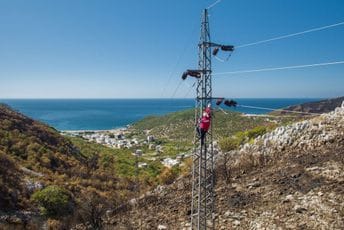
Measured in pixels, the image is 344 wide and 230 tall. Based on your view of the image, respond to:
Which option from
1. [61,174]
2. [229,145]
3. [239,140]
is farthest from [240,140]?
[61,174]

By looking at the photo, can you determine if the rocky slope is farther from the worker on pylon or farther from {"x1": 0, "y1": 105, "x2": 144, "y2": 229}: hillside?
the worker on pylon

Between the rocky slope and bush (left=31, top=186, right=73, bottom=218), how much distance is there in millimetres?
4032

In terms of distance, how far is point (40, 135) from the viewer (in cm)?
4441

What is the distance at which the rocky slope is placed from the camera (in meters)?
14.3

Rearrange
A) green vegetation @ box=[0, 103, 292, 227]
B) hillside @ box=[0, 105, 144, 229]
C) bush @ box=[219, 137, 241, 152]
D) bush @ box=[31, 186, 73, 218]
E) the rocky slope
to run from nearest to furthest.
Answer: the rocky slope
hillside @ box=[0, 105, 144, 229]
bush @ box=[31, 186, 73, 218]
green vegetation @ box=[0, 103, 292, 227]
bush @ box=[219, 137, 241, 152]

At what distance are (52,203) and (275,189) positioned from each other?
13156 mm

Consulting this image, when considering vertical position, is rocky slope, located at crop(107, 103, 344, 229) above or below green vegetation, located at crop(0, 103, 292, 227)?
above

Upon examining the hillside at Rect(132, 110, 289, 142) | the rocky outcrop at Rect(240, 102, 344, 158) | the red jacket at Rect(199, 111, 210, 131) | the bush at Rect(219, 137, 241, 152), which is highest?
the red jacket at Rect(199, 111, 210, 131)

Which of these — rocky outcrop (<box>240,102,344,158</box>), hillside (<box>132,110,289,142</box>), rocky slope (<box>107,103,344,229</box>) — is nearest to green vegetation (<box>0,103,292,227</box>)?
rocky slope (<box>107,103,344,229</box>)

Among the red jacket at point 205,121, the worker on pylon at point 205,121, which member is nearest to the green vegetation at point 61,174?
the worker on pylon at point 205,121

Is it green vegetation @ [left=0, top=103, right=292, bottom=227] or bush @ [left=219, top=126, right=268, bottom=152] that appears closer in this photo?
green vegetation @ [left=0, top=103, right=292, bottom=227]

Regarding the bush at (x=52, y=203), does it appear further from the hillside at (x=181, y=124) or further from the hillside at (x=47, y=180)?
the hillside at (x=181, y=124)

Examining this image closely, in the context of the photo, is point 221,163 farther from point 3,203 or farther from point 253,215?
point 3,203

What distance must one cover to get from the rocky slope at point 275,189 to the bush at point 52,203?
13.2 feet
